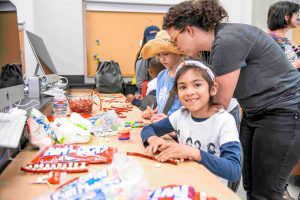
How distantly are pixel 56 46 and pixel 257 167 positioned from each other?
10.4ft

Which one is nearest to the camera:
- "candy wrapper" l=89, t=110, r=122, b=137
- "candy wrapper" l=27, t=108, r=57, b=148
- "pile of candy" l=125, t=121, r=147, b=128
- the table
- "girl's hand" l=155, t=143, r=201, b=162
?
the table

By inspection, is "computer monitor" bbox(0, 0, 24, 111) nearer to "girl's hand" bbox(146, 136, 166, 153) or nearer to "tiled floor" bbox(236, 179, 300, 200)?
"girl's hand" bbox(146, 136, 166, 153)

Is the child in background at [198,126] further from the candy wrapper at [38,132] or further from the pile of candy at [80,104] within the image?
the pile of candy at [80,104]

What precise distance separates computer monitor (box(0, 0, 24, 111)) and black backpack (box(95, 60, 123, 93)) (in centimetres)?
225

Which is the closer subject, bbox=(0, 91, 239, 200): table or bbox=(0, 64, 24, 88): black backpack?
bbox=(0, 91, 239, 200): table

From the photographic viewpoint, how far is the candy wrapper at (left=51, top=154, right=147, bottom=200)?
0.55 meters

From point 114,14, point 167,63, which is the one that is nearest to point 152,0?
point 114,14

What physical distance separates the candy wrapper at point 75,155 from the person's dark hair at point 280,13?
159 cm

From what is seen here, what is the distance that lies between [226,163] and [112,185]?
1.73ft

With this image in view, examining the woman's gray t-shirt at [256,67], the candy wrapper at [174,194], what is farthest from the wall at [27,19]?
the candy wrapper at [174,194]

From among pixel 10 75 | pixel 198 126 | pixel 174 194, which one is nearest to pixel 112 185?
pixel 174 194

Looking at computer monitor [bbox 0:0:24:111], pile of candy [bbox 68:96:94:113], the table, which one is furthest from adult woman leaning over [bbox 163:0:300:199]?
pile of candy [bbox 68:96:94:113]

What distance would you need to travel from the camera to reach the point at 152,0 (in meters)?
4.08

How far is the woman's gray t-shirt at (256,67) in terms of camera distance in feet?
3.84
